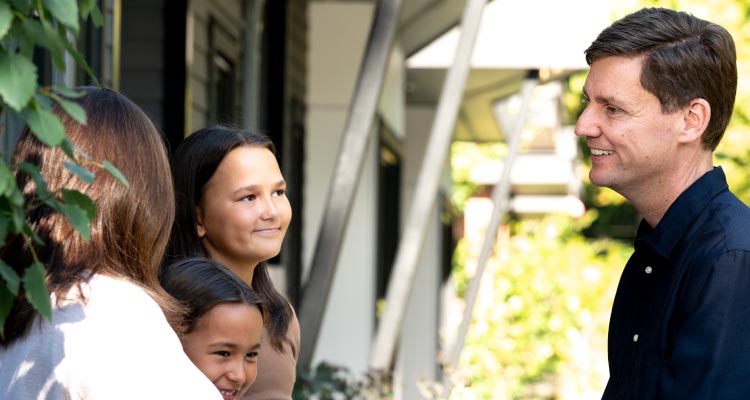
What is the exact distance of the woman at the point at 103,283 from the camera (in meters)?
1.79

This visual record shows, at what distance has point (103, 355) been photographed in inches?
70.0

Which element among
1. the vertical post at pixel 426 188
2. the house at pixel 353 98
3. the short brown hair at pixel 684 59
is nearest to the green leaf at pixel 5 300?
the short brown hair at pixel 684 59

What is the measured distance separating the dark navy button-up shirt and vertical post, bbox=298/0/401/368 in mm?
3399

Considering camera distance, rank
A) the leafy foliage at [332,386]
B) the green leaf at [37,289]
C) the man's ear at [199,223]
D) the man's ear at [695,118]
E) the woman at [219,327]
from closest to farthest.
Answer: the green leaf at [37,289]
the woman at [219,327]
the man's ear at [695,118]
the man's ear at [199,223]
the leafy foliage at [332,386]

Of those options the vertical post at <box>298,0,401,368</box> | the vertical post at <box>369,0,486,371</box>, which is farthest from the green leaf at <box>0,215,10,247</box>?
the vertical post at <box>369,0,486,371</box>

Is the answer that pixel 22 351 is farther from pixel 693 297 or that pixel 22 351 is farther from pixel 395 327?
pixel 395 327

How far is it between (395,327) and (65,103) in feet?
18.0

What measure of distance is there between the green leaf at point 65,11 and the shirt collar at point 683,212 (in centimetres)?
147

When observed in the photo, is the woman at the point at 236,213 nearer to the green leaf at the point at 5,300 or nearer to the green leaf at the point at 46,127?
the green leaf at the point at 5,300

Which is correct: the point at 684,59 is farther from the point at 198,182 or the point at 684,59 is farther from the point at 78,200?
the point at 78,200

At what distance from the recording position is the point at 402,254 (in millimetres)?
7109

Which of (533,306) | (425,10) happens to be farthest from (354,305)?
(533,306)

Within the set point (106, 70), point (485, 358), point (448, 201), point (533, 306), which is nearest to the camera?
point (106, 70)

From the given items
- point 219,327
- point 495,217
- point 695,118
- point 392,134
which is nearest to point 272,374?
point 219,327
